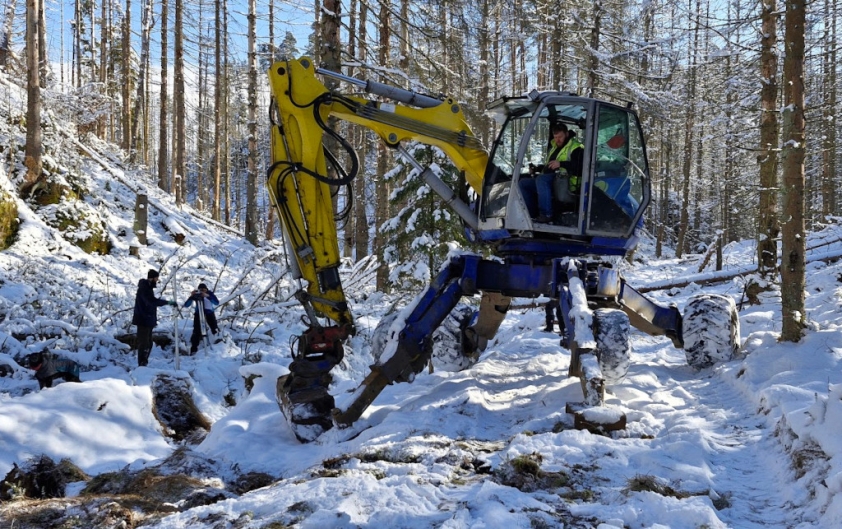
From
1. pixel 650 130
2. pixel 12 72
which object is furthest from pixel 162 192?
pixel 650 130

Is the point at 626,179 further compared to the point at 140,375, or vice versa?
the point at 140,375

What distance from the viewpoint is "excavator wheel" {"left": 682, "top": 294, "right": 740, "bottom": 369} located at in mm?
7098

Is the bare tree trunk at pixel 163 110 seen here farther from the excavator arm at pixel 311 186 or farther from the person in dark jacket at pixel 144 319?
the excavator arm at pixel 311 186

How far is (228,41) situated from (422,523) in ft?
98.7

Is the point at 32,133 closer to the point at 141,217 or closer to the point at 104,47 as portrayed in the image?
the point at 141,217

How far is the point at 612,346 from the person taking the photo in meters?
5.61

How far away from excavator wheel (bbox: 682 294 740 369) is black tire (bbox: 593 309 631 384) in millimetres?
1961

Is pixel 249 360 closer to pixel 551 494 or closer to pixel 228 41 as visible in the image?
pixel 551 494

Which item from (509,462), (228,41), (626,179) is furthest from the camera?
(228,41)

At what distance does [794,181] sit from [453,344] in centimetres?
421

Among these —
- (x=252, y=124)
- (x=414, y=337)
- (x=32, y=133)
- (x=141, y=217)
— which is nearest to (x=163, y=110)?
(x=252, y=124)

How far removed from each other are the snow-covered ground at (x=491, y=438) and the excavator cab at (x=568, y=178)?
5.35 feet

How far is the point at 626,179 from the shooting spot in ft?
22.9

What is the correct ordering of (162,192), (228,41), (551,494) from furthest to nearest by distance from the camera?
(228,41), (162,192), (551,494)
